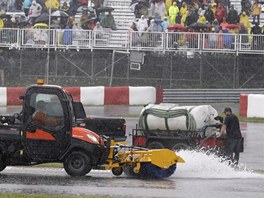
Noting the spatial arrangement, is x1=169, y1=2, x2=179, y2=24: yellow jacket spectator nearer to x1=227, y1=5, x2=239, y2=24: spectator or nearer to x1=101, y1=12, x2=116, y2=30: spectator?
x1=227, y1=5, x2=239, y2=24: spectator

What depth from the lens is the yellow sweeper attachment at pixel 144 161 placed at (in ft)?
52.6

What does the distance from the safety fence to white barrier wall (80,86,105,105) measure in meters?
2.62

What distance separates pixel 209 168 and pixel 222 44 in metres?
17.0

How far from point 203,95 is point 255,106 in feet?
15.6

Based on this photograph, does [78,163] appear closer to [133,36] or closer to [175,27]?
[175,27]

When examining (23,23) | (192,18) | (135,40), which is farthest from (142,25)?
(23,23)

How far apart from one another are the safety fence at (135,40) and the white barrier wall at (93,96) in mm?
2622

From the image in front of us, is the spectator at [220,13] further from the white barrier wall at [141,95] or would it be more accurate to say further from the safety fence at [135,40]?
the white barrier wall at [141,95]

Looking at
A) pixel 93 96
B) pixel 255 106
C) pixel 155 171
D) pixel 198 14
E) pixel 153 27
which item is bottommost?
pixel 155 171

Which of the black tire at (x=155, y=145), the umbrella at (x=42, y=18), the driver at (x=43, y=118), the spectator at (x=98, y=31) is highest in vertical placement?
the umbrella at (x=42, y=18)

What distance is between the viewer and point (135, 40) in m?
34.3

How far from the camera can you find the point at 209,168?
17469 millimetres

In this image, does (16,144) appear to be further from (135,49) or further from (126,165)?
(135,49)

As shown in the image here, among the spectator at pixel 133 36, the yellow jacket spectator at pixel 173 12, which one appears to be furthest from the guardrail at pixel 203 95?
the yellow jacket spectator at pixel 173 12
